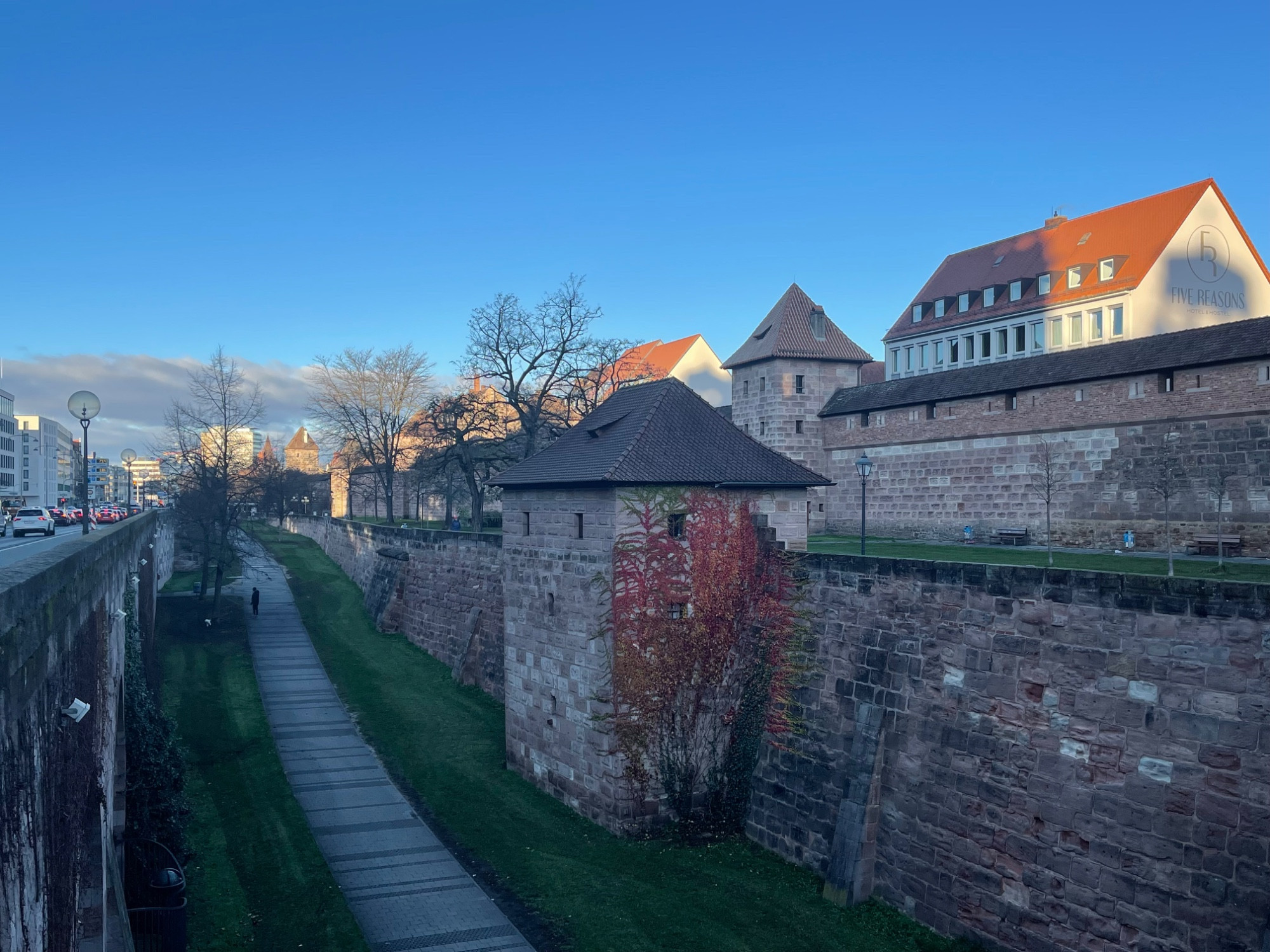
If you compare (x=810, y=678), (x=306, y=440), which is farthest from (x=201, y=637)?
(x=306, y=440)

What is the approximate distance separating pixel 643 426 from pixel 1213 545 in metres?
12.8

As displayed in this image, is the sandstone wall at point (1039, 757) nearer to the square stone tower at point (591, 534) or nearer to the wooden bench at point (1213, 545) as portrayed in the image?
the square stone tower at point (591, 534)

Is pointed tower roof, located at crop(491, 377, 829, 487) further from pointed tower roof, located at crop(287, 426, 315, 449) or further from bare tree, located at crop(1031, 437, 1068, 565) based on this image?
pointed tower roof, located at crop(287, 426, 315, 449)

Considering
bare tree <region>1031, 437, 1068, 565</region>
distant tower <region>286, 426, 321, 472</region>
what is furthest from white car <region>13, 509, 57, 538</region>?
distant tower <region>286, 426, 321, 472</region>

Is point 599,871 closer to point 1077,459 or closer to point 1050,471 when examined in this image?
point 1050,471

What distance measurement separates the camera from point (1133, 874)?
1023 cm

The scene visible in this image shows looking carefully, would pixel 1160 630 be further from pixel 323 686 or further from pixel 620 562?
pixel 323 686

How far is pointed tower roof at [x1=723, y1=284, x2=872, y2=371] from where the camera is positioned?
33625 millimetres

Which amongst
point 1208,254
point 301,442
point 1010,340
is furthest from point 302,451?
point 1208,254

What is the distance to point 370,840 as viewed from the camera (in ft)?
53.0

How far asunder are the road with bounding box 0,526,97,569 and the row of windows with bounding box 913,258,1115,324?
129 ft

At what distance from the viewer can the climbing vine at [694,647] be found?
52.4ft

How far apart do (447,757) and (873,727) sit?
10338 mm

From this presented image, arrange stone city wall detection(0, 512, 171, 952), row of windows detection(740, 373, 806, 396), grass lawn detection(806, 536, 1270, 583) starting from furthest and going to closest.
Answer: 1. row of windows detection(740, 373, 806, 396)
2. grass lawn detection(806, 536, 1270, 583)
3. stone city wall detection(0, 512, 171, 952)
